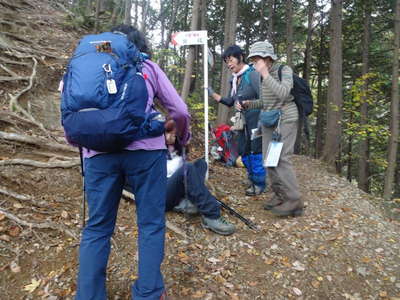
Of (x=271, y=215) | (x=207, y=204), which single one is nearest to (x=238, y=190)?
(x=271, y=215)

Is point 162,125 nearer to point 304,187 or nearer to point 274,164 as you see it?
point 274,164

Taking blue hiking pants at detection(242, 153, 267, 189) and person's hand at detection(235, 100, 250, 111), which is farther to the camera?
blue hiking pants at detection(242, 153, 267, 189)

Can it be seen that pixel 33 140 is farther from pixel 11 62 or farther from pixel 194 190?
pixel 11 62

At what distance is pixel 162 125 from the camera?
7.04 feet

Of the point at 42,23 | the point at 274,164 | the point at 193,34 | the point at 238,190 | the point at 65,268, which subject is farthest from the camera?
the point at 42,23

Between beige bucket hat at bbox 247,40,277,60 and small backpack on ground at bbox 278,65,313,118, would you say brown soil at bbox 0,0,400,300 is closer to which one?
small backpack on ground at bbox 278,65,313,118

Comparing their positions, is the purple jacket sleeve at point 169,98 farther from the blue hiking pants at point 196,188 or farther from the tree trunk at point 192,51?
the tree trunk at point 192,51

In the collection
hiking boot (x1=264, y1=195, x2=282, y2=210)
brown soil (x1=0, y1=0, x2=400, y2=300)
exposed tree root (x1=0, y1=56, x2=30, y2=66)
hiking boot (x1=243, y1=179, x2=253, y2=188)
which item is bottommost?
brown soil (x1=0, y1=0, x2=400, y2=300)

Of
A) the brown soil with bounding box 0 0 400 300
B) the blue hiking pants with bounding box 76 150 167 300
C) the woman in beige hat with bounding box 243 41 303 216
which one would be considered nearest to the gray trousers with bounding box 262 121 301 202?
the woman in beige hat with bounding box 243 41 303 216

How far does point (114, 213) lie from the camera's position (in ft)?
7.46

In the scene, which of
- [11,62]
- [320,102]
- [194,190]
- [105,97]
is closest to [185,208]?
[194,190]

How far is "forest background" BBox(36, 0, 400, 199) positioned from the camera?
873cm

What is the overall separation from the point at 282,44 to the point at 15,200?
19.5 meters

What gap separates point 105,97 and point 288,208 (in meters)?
3.18
